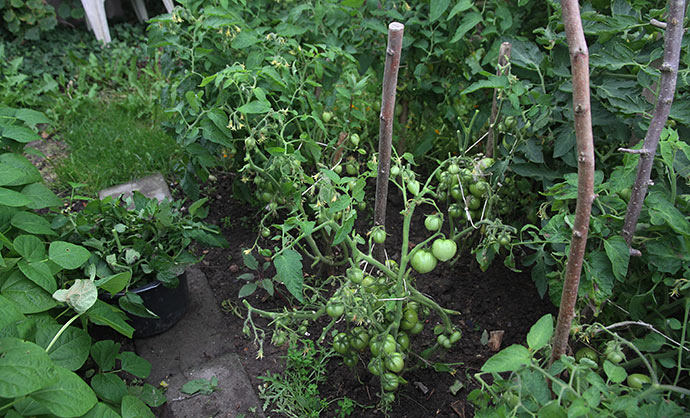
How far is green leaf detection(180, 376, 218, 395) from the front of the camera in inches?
89.6

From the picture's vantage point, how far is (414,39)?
278 cm

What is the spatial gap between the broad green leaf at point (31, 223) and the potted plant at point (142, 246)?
76 millimetres

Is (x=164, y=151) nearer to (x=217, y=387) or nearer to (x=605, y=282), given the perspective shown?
(x=217, y=387)

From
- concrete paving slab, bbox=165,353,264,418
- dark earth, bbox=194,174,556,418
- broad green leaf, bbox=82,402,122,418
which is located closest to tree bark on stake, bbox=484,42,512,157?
dark earth, bbox=194,174,556,418

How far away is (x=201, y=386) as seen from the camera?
2.29 meters

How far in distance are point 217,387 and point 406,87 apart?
1.76m

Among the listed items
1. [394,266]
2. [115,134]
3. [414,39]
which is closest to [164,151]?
[115,134]

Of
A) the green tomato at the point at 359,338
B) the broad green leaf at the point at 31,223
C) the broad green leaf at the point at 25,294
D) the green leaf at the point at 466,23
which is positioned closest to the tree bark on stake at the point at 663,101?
the green tomato at the point at 359,338

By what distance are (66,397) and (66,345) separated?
0.31 meters

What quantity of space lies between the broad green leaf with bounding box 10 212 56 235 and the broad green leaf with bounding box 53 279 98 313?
36 centimetres

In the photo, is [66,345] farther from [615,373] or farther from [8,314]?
[615,373]

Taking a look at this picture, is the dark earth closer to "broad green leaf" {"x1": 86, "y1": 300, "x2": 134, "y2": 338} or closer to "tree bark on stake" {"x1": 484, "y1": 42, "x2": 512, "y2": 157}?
"broad green leaf" {"x1": 86, "y1": 300, "x2": 134, "y2": 338}

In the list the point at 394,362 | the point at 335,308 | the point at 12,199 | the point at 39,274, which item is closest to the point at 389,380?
the point at 394,362

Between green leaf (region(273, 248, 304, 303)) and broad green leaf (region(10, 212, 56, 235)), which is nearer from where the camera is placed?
green leaf (region(273, 248, 304, 303))
